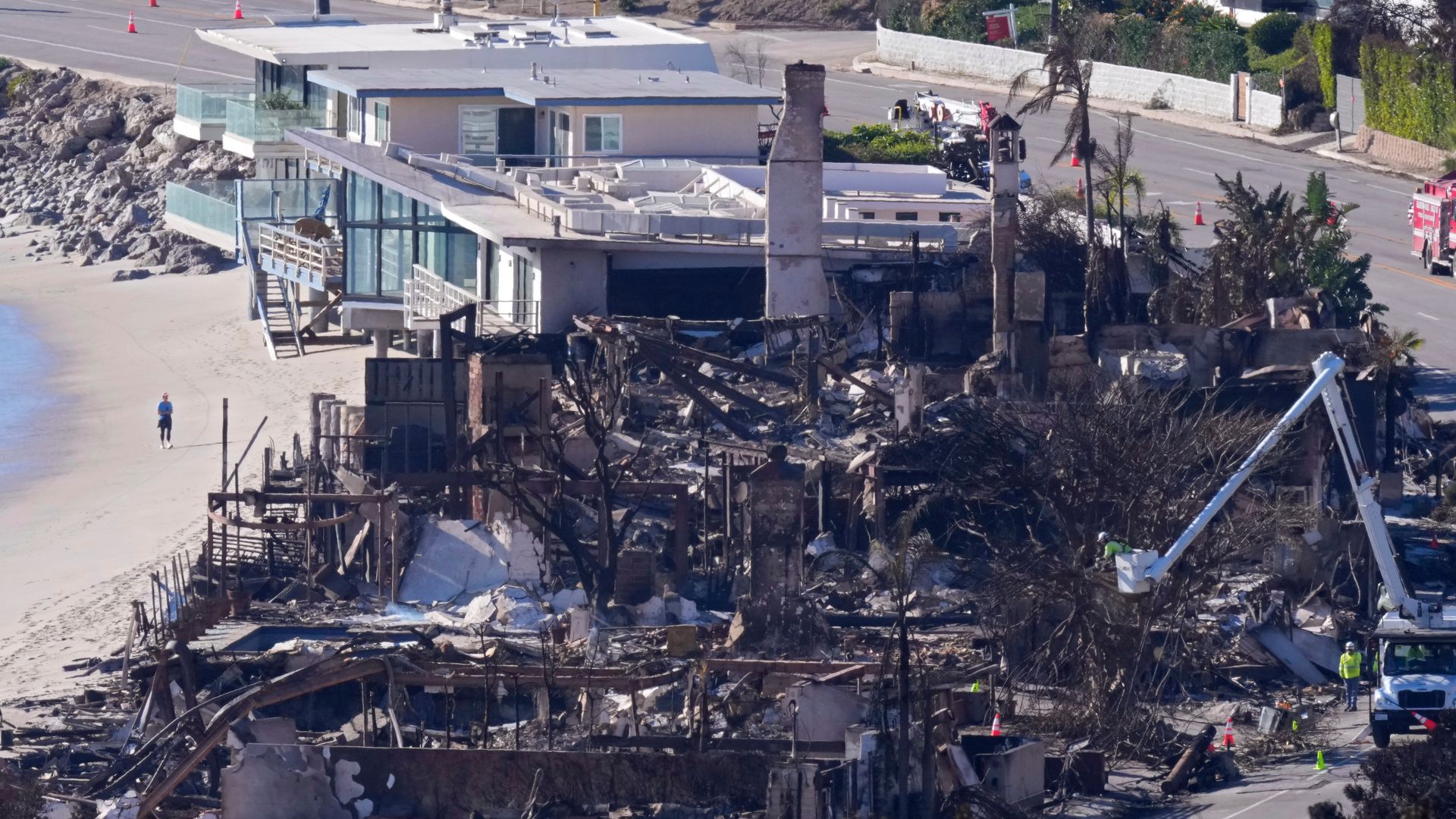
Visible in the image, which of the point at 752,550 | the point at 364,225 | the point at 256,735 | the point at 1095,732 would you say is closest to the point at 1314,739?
the point at 1095,732

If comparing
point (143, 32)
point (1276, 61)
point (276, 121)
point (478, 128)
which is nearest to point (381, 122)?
point (478, 128)

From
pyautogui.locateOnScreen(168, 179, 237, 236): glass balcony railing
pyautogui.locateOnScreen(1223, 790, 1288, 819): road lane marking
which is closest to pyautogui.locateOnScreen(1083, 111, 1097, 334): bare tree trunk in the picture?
pyautogui.locateOnScreen(1223, 790, 1288, 819): road lane marking

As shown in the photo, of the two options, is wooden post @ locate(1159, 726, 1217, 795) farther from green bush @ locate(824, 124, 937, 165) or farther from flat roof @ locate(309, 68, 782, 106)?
green bush @ locate(824, 124, 937, 165)

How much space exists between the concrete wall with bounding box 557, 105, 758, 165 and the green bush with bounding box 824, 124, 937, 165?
12.9ft

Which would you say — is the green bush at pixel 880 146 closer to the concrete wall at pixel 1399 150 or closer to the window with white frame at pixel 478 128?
the window with white frame at pixel 478 128

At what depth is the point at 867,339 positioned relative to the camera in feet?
117

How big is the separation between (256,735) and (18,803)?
2.00 metres

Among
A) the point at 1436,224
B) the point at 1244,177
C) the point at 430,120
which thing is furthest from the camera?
the point at 1244,177

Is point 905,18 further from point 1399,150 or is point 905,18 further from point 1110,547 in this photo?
point 1110,547

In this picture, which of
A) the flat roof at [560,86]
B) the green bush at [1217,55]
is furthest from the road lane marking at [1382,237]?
the green bush at [1217,55]

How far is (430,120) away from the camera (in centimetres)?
4572

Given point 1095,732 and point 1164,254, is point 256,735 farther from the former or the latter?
point 1164,254

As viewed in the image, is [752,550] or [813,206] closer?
[752,550]

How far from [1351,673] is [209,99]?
35600 millimetres
